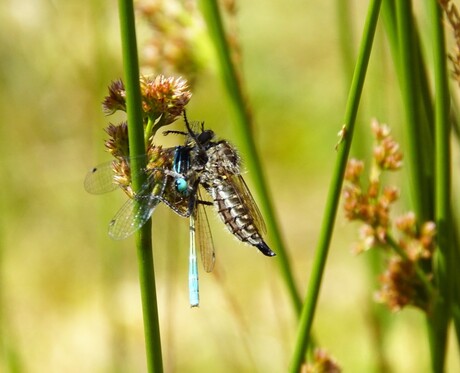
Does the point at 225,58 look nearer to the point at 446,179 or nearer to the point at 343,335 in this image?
the point at 446,179

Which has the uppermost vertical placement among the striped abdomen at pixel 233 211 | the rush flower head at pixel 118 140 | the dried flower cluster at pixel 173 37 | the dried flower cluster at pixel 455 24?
the dried flower cluster at pixel 173 37

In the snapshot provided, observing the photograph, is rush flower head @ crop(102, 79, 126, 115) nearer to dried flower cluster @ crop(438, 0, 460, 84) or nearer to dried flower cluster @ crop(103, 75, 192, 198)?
dried flower cluster @ crop(103, 75, 192, 198)

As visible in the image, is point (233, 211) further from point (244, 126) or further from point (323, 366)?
point (323, 366)

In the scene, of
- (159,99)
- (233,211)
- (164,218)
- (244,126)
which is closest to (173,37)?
(244,126)

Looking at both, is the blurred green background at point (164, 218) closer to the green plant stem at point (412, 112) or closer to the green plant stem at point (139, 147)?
the green plant stem at point (412, 112)

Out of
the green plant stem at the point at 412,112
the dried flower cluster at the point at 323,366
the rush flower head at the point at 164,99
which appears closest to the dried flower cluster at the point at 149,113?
the rush flower head at the point at 164,99
